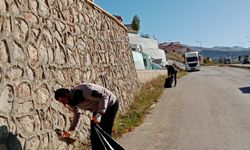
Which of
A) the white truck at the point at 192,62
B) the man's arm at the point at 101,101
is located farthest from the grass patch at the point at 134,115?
the white truck at the point at 192,62

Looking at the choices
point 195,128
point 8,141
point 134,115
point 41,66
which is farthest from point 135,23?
point 8,141

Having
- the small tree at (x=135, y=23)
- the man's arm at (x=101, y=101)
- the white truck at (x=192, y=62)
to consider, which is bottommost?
the white truck at (x=192, y=62)

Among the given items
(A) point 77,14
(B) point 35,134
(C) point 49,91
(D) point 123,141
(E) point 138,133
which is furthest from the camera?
(A) point 77,14

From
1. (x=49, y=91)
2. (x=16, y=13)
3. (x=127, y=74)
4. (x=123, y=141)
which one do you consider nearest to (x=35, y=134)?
(x=49, y=91)

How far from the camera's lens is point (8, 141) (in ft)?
20.9

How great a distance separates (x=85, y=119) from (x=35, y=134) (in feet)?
8.54

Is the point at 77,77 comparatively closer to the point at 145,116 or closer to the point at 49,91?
the point at 49,91

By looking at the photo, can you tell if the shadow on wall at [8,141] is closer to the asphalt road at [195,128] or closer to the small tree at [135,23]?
the asphalt road at [195,128]

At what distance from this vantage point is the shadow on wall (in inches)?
245

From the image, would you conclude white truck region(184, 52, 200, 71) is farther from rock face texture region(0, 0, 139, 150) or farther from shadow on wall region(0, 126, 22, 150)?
shadow on wall region(0, 126, 22, 150)

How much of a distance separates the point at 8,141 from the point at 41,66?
2071 mm

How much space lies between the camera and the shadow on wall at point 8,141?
6.21m

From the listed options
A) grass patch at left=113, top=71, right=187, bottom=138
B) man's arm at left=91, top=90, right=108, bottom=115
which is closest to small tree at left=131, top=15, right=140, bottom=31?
grass patch at left=113, top=71, right=187, bottom=138

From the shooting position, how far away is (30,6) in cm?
811
